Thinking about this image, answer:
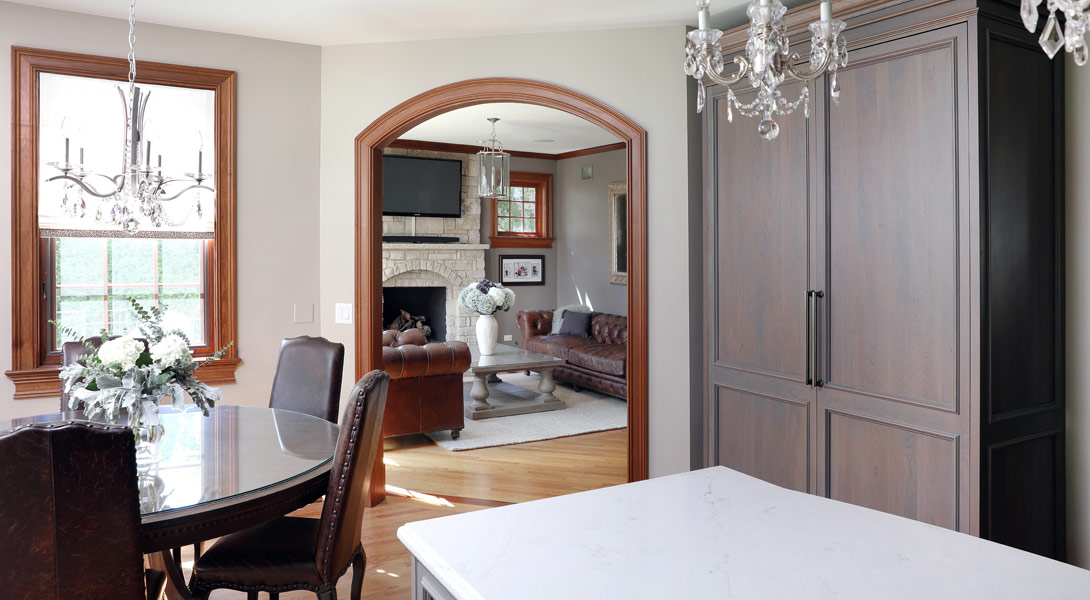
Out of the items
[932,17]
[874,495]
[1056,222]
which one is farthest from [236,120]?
[1056,222]

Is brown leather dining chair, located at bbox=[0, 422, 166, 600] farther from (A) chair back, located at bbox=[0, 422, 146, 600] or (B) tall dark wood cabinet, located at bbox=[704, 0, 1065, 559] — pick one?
(B) tall dark wood cabinet, located at bbox=[704, 0, 1065, 559]

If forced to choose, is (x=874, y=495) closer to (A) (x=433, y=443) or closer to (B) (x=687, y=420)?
(B) (x=687, y=420)

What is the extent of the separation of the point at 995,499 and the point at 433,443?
379 cm

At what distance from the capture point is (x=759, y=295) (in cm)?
319

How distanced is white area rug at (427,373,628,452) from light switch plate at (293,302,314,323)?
1.58 m

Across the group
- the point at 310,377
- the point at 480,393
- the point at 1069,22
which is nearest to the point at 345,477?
the point at 310,377

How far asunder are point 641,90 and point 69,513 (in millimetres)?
2999

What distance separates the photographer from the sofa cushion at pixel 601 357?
6578 millimetres

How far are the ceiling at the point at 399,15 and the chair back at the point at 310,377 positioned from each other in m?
1.62

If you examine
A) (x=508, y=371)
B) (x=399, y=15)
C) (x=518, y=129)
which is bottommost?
(x=508, y=371)

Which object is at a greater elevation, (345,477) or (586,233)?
(586,233)

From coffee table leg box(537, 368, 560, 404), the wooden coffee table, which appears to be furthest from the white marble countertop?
coffee table leg box(537, 368, 560, 404)

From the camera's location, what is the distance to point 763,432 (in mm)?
3189

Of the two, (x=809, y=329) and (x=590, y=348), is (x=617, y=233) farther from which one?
(x=809, y=329)
